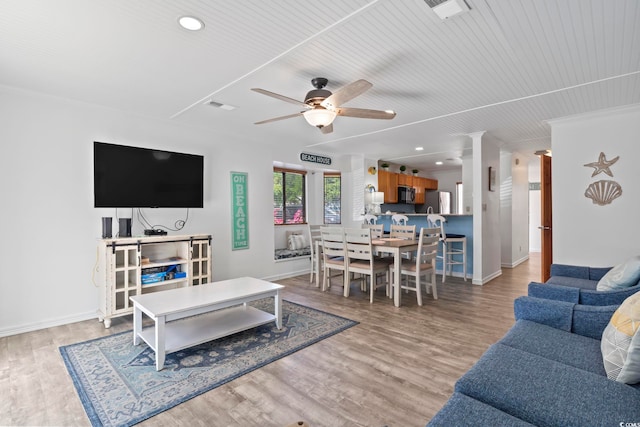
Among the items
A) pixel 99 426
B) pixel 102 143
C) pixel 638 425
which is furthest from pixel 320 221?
pixel 638 425

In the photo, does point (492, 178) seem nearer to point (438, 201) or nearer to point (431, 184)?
point (438, 201)

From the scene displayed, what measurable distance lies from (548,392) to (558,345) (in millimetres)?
645

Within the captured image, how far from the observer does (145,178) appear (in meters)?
3.89

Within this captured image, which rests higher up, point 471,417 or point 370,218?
point 370,218

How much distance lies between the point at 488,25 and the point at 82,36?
283 cm

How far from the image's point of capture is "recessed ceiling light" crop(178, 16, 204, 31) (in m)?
2.04

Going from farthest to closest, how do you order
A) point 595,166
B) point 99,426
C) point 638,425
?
point 595,166, point 99,426, point 638,425

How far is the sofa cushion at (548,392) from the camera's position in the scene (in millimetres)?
1133

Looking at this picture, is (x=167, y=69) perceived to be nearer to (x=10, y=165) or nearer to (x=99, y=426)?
(x=10, y=165)

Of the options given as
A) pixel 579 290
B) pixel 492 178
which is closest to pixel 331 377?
pixel 579 290

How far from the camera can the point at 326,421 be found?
1823mm

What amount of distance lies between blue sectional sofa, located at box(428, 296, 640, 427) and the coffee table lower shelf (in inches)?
80.5

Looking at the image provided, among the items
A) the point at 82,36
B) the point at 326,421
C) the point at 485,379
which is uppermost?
the point at 82,36

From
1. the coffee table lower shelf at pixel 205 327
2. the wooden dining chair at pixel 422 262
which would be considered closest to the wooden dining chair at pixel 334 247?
the wooden dining chair at pixel 422 262
